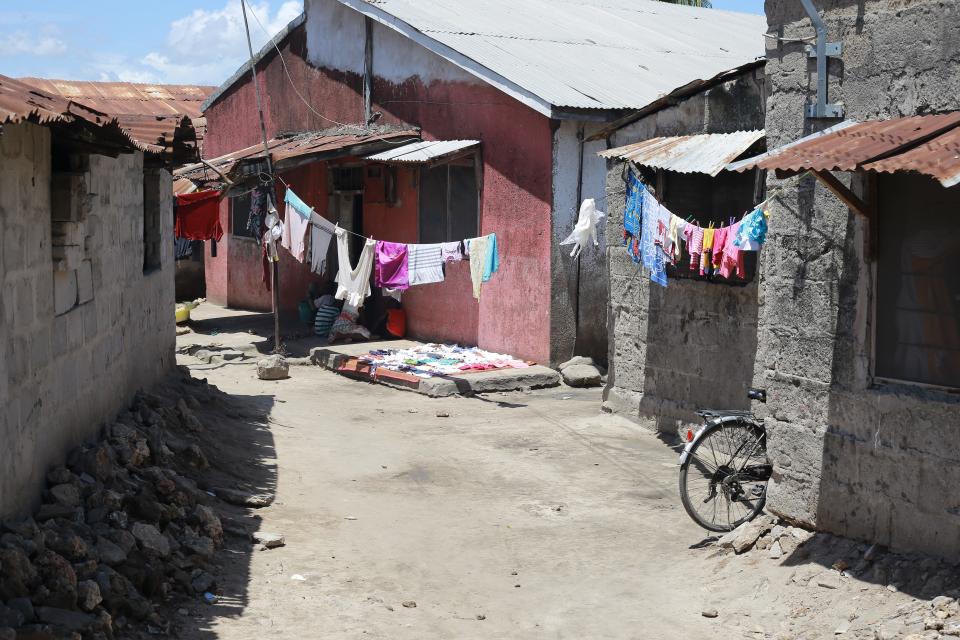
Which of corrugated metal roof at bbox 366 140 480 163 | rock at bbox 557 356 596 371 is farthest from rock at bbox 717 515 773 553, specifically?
corrugated metal roof at bbox 366 140 480 163

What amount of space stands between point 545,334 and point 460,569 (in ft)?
21.4

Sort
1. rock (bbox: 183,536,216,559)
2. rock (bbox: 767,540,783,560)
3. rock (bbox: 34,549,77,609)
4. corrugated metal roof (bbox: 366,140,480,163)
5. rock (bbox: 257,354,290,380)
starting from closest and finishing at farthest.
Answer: rock (bbox: 34,549,77,609)
rock (bbox: 183,536,216,559)
rock (bbox: 767,540,783,560)
rock (bbox: 257,354,290,380)
corrugated metal roof (bbox: 366,140,480,163)

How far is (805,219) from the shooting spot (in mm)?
6613

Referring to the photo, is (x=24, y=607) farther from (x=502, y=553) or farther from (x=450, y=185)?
(x=450, y=185)

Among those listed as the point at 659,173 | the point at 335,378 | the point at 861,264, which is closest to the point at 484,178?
the point at 335,378

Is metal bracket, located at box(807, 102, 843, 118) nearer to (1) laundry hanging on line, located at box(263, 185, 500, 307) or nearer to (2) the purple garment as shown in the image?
(1) laundry hanging on line, located at box(263, 185, 500, 307)

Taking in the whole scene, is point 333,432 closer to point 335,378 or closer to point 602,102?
point 335,378

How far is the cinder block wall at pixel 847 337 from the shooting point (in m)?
5.92

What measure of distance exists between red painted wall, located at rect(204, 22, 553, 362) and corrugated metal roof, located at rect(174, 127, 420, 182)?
33cm

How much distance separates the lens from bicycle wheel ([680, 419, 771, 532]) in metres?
7.28

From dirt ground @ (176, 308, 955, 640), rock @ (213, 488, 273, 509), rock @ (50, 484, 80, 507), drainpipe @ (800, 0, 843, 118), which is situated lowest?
dirt ground @ (176, 308, 955, 640)

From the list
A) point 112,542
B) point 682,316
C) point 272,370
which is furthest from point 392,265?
point 112,542

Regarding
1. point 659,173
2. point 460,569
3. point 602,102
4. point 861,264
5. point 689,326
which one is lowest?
point 460,569

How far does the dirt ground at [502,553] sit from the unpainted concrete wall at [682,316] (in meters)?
0.45
